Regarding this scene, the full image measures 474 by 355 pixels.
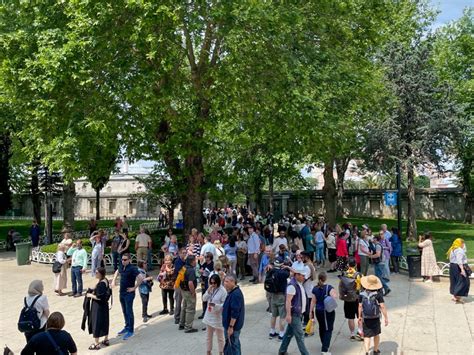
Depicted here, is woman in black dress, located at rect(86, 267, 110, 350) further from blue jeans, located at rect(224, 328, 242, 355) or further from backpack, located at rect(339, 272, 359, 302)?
backpack, located at rect(339, 272, 359, 302)

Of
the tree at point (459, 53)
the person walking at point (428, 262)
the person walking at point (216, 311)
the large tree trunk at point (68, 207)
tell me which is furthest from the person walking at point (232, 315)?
the tree at point (459, 53)

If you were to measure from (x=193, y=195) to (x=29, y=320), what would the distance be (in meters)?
11.7

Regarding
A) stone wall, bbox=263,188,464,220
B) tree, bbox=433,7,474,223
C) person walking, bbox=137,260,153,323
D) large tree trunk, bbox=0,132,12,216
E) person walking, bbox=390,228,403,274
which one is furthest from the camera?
stone wall, bbox=263,188,464,220

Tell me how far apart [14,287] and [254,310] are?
8879mm

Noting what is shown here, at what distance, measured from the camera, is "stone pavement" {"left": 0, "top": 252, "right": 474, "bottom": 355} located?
9.55 metres

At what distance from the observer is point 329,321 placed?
884cm

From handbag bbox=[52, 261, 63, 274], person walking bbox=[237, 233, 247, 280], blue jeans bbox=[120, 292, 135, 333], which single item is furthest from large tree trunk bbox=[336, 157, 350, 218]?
blue jeans bbox=[120, 292, 135, 333]

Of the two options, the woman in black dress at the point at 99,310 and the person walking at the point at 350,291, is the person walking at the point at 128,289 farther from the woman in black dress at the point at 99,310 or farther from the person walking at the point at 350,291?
the person walking at the point at 350,291

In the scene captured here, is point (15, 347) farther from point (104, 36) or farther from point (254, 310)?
→ point (104, 36)

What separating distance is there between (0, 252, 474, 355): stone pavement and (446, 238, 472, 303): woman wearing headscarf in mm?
356

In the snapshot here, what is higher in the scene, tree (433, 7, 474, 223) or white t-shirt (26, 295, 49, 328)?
tree (433, 7, 474, 223)

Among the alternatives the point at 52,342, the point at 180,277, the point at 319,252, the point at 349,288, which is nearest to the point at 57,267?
the point at 180,277

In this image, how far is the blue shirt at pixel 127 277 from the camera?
1023cm

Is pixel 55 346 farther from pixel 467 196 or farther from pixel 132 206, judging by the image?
pixel 132 206
